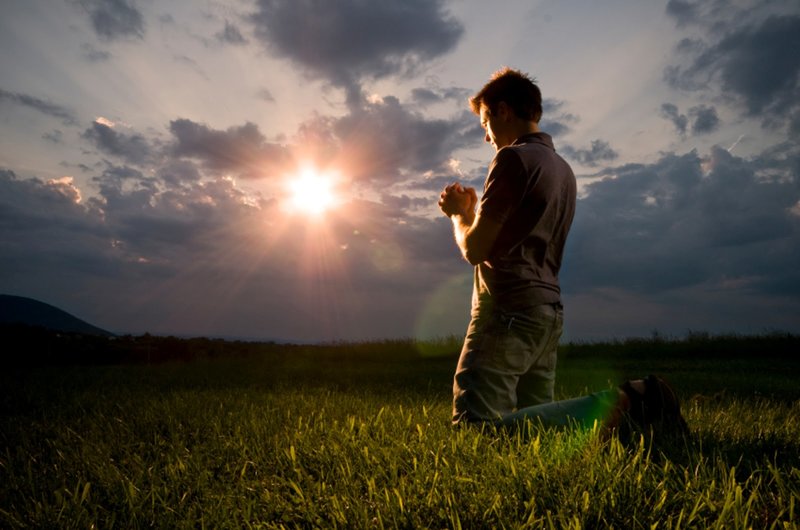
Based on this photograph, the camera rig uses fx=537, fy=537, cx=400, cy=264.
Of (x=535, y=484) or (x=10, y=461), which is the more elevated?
(x=535, y=484)

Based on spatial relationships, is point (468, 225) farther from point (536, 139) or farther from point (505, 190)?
point (536, 139)

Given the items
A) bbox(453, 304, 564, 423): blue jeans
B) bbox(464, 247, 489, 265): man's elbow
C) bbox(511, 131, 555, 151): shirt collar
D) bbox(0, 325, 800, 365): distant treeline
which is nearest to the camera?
bbox(453, 304, 564, 423): blue jeans

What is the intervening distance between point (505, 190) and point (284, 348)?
548 inches

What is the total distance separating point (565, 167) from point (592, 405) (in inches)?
60.0

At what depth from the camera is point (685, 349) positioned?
15.9 metres

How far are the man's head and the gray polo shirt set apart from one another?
0.25m

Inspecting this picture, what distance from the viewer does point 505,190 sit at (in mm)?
3211

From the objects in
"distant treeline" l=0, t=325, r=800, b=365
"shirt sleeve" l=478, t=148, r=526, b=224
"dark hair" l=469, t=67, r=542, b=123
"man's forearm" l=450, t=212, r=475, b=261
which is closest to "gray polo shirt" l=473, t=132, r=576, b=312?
"shirt sleeve" l=478, t=148, r=526, b=224

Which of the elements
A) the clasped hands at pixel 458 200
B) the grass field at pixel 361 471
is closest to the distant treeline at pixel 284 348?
the grass field at pixel 361 471

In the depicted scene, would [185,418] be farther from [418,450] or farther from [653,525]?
[653,525]

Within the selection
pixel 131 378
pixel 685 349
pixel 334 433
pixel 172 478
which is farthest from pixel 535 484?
pixel 685 349

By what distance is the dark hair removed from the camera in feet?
11.8

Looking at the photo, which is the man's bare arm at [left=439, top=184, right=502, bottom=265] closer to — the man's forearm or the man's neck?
the man's forearm

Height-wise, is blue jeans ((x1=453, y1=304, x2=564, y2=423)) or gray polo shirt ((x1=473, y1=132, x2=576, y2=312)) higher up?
gray polo shirt ((x1=473, y1=132, x2=576, y2=312))
